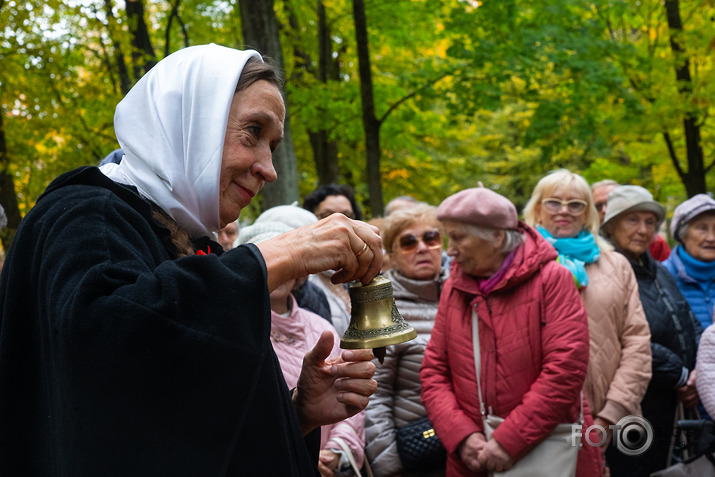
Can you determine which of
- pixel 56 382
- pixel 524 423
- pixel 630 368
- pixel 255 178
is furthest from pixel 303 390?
pixel 630 368

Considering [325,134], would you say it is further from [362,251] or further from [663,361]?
[362,251]

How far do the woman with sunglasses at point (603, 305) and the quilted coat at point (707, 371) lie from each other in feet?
1.06

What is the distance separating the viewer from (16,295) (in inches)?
58.9

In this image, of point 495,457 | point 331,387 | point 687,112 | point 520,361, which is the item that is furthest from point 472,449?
point 687,112

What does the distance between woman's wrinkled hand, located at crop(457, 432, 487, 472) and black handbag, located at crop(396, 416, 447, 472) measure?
1.30 ft

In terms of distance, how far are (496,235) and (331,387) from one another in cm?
220

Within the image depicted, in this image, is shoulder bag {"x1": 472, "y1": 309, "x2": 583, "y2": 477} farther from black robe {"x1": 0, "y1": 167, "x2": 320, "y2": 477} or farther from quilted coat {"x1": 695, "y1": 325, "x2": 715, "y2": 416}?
black robe {"x1": 0, "y1": 167, "x2": 320, "y2": 477}

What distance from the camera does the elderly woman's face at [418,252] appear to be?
464 centimetres

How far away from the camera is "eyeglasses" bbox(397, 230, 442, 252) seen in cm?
468

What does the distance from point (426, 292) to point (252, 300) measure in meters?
3.33

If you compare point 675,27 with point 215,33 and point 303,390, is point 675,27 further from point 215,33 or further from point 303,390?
point 303,390

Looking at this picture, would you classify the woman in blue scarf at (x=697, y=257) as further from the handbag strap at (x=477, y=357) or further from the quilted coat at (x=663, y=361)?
the handbag strap at (x=477, y=357)

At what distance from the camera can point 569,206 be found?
5.00m

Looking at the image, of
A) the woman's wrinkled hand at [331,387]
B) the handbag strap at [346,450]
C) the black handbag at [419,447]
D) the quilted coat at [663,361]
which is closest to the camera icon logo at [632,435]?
the quilted coat at [663,361]
